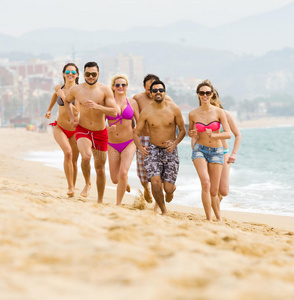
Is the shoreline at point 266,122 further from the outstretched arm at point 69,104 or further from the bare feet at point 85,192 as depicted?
the outstretched arm at point 69,104

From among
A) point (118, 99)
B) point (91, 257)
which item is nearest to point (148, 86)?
point (118, 99)

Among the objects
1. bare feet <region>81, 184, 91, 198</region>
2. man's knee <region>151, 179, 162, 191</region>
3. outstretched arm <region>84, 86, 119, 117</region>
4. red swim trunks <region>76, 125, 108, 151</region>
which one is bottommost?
bare feet <region>81, 184, 91, 198</region>

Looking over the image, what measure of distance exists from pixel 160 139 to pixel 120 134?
2.06 feet

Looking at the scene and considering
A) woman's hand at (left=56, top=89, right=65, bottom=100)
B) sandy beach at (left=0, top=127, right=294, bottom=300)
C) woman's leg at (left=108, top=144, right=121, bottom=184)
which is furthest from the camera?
woman's hand at (left=56, top=89, right=65, bottom=100)

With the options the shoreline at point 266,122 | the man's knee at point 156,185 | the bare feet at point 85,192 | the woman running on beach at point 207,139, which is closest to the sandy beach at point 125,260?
the man's knee at point 156,185

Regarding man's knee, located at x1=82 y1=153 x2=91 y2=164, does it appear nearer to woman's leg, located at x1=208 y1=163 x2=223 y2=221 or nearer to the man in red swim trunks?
the man in red swim trunks

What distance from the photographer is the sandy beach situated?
8.96 ft

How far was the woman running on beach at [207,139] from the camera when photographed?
20.4 feet

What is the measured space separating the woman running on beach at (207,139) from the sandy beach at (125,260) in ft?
5.28

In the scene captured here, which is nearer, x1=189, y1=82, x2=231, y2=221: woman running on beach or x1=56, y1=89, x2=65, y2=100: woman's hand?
x1=189, y1=82, x2=231, y2=221: woman running on beach

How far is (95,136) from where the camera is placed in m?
6.66

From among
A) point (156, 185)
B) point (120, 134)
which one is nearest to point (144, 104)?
point (120, 134)

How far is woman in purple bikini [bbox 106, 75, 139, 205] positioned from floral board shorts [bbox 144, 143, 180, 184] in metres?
0.37

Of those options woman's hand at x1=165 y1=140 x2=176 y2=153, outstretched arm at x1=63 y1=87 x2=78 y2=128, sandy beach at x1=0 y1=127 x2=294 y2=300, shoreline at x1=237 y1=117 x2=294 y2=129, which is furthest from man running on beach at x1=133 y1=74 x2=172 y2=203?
shoreline at x1=237 y1=117 x2=294 y2=129
